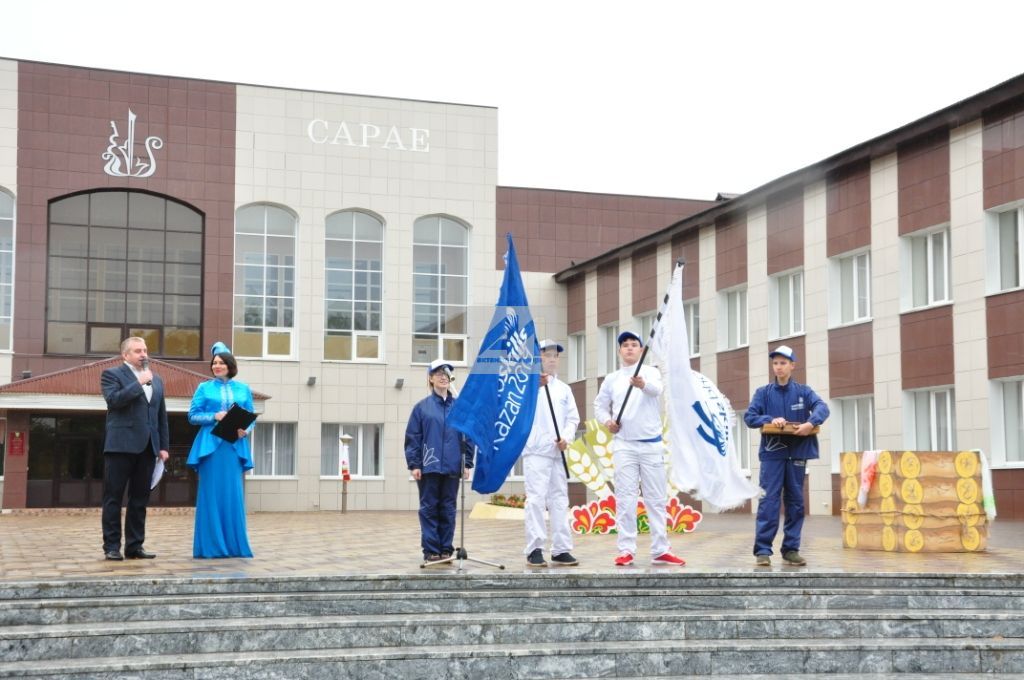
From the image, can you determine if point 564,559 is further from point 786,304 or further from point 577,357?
point 577,357

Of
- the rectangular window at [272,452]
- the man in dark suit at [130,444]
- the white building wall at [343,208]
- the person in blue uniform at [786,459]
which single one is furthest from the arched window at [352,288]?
the person in blue uniform at [786,459]

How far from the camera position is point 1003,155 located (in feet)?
65.9

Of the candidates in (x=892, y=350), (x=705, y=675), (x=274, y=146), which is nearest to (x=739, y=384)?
(x=892, y=350)

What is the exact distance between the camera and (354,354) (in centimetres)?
3506

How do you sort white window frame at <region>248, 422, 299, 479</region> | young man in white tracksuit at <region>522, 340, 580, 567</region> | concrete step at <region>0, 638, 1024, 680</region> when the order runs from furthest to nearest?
white window frame at <region>248, 422, 299, 479</region> → young man in white tracksuit at <region>522, 340, 580, 567</region> → concrete step at <region>0, 638, 1024, 680</region>

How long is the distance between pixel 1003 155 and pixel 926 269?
9.37 feet

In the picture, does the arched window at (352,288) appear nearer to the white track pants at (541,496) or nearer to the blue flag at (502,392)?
the white track pants at (541,496)

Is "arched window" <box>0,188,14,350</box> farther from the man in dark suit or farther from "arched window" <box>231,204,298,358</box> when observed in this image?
the man in dark suit

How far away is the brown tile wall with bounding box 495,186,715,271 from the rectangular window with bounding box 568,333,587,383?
8.19 feet

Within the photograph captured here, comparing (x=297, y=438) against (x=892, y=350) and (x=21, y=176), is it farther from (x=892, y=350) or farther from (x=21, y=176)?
(x=892, y=350)

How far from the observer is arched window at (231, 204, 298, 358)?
34375mm

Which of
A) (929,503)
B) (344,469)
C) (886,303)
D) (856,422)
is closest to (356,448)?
(344,469)

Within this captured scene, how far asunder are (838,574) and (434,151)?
28.5 m

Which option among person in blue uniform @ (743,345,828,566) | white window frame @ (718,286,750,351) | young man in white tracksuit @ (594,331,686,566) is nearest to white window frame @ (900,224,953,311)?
white window frame @ (718,286,750,351)
